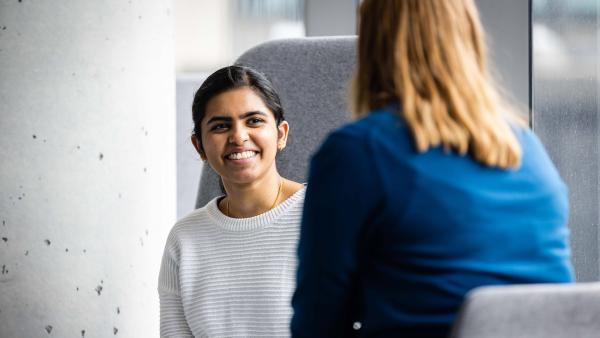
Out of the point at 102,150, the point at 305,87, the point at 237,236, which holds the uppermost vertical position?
the point at 305,87

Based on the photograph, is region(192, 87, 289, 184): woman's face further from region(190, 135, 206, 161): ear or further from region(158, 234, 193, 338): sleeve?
region(158, 234, 193, 338): sleeve

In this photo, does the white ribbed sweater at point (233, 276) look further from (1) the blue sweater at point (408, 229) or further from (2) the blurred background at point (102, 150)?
(1) the blue sweater at point (408, 229)

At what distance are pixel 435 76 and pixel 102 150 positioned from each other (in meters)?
0.84

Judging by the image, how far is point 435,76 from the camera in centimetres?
76

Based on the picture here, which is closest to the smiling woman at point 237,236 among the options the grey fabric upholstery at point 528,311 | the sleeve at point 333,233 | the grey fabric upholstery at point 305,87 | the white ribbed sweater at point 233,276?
the white ribbed sweater at point 233,276

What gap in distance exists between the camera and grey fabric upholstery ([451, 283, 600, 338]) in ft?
1.91

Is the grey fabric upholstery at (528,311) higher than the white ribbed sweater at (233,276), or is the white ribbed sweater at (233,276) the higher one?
the grey fabric upholstery at (528,311)

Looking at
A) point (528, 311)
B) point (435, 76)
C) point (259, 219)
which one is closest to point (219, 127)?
point (259, 219)

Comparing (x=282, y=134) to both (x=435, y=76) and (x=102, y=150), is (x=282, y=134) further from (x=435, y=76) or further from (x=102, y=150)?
(x=435, y=76)

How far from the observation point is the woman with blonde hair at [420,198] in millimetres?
697

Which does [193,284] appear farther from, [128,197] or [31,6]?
[31,6]

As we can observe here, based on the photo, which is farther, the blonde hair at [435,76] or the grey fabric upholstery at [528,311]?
the blonde hair at [435,76]

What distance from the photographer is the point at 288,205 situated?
1.30 m

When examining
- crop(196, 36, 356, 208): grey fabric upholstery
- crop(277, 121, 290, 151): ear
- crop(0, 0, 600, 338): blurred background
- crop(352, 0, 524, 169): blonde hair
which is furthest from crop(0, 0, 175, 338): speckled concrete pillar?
crop(352, 0, 524, 169): blonde hair
